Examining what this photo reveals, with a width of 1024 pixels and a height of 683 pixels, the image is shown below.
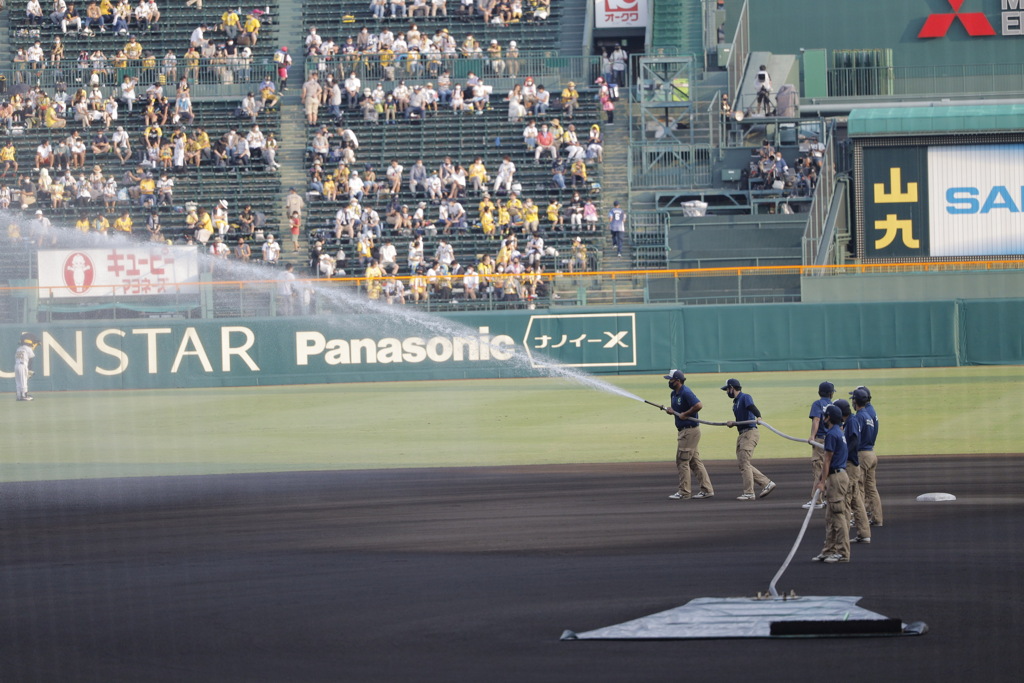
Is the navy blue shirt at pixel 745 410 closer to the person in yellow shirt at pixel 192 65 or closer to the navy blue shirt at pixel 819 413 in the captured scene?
the navy blue shirt at pixel 819 413

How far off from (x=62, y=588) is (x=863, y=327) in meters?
26.0

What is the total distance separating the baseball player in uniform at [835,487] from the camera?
12547 millimetres

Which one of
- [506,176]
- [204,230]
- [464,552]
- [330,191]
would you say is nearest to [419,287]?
[506,176]

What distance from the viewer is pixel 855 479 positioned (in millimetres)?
13500

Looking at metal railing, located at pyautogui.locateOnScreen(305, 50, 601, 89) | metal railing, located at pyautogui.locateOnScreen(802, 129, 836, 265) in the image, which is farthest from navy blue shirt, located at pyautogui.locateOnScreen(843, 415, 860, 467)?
metal railing, located at pyautogui.locateOnScreen(305, 50, 601, 89)

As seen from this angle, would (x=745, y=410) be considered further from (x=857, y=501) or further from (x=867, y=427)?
(x=857, y=501)

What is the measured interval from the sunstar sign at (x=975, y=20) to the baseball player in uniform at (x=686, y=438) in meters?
33.0

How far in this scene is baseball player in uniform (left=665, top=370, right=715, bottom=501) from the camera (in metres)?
16.6

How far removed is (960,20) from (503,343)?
21.2 m

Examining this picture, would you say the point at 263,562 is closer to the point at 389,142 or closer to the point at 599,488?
the point at 599,488

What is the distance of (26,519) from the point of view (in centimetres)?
1648

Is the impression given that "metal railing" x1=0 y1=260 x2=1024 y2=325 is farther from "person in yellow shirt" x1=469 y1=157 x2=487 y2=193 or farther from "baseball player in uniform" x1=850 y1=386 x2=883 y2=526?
"baseball player in uniform" x1=850 y1=386 x2=883 y2=526

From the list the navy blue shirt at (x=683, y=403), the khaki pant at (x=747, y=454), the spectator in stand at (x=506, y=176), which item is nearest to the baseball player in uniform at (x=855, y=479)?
the khaki pant at (x=747, y=454)

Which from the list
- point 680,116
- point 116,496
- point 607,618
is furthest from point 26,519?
point 680,116
